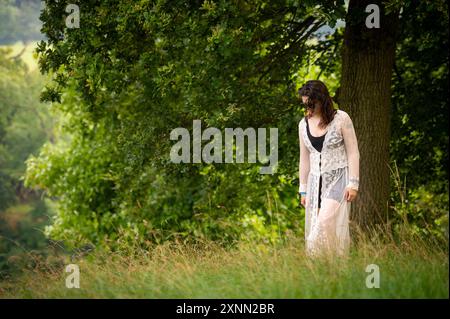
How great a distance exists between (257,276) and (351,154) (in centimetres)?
141

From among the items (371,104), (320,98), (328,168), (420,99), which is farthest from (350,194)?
(420,99)

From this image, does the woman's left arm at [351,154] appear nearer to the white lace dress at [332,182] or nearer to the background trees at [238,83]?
the white lace dress at [332,182]

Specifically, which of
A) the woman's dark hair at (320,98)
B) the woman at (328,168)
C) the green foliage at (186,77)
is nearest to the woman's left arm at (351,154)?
the woman at (328,168)

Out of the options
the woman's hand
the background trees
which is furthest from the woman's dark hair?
the background trees

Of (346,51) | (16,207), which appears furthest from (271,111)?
(16,207)

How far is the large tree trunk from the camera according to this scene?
24.1 feet

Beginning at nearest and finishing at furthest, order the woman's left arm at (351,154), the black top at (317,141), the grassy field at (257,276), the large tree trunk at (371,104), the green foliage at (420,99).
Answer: the grassy field at (257,276)
the woman's left arm at (351,154)
the black top at (317,141)
the large tree trunk at (371,104)
the green foliage at (420,99)

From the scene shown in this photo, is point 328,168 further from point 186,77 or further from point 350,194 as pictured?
point 186,77

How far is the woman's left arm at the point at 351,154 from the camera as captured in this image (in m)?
5.47

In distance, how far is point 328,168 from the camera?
562 centimetres

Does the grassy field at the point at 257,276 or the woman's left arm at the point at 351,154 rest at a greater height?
the woman's left arm at the point at 351,154

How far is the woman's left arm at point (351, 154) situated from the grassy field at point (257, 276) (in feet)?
1.90
